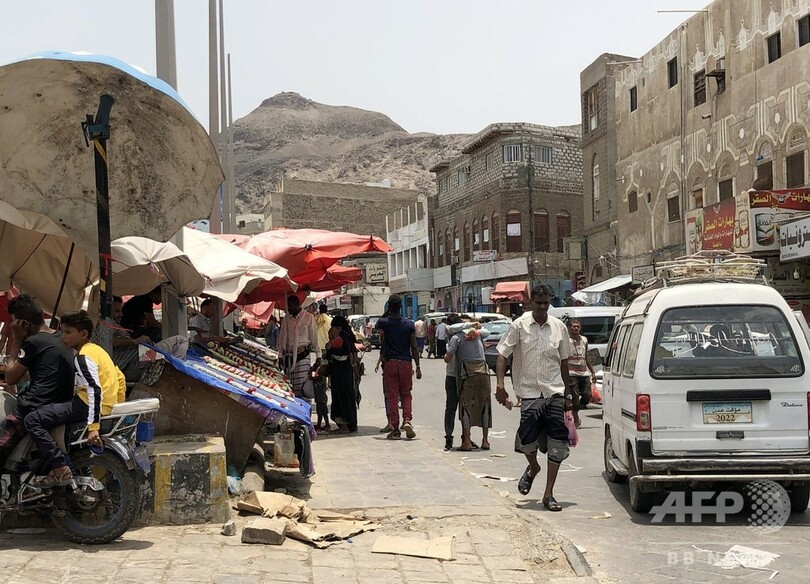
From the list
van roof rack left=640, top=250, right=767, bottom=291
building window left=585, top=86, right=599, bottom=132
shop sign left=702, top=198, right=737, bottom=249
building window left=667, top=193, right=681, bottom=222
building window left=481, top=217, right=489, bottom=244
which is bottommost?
van roof rack left=640, top=250, right=767, bottom=291

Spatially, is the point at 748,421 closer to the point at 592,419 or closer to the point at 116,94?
the point at 116,94

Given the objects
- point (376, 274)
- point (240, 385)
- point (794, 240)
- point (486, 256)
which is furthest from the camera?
point (376, 274)

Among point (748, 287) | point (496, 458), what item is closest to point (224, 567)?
point (748, 287)

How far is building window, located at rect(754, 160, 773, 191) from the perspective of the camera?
25.3m

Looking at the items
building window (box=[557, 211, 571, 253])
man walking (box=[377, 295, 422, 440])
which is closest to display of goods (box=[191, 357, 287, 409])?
man walking (box=[377, 295, 422, 440])

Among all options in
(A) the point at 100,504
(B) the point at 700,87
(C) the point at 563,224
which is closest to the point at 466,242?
(C) the point at 563,224

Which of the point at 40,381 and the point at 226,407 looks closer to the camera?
the point at 40,381

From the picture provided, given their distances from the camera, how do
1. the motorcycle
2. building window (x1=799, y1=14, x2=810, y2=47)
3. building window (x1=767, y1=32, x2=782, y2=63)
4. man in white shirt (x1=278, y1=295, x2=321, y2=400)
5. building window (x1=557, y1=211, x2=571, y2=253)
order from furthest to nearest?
building window (x1=557, y1=211, x2=571, y2=253) → building window (x1=767, y1=32, x2=782, y2=63) → building window (x1=799, y1=14, x2=810, y2=47) → man in white shirt (x1=278, y1=295, x2=321, y2=400) → the motorcycle

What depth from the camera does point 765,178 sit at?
25391 mm

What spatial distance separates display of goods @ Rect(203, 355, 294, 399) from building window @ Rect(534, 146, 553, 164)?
4730 cm

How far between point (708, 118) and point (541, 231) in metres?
26.3

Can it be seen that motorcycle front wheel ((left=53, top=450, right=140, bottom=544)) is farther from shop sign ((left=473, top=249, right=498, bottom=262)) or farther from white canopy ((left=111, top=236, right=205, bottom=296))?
shop sign ((left=473, top=249, right=498, bottom=262))

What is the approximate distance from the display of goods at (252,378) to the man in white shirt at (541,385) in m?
2.19

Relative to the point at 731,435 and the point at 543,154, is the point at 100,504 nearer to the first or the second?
the point at 731,435
